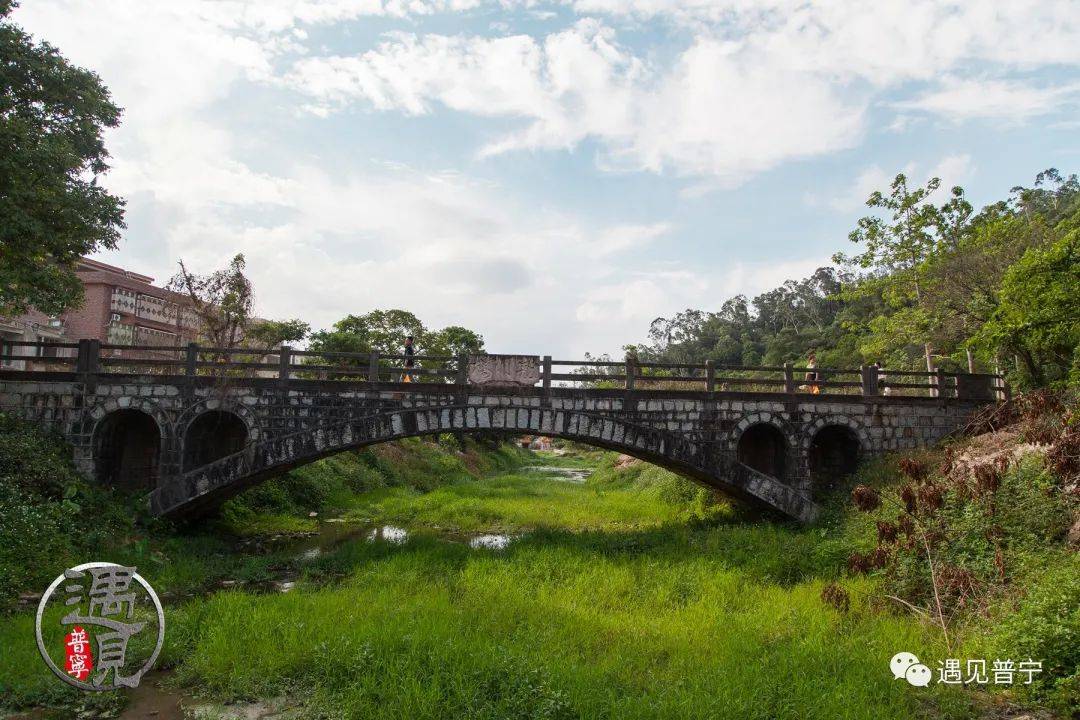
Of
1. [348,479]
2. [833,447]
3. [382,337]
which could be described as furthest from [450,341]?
[833,447]

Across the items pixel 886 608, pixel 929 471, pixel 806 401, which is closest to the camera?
pixel 886 608

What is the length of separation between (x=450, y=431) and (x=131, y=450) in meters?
7.82

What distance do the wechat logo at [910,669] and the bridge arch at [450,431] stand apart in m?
7.81

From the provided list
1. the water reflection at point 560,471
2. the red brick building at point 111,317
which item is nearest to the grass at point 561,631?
the water reflection at point 560,471

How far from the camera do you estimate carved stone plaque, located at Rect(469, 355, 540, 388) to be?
15023 mm

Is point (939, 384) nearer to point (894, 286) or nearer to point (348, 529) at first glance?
point (894, 286)

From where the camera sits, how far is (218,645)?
772cm

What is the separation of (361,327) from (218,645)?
2611 centimetres

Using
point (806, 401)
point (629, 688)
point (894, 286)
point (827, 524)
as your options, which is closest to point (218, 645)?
point (629, 688)

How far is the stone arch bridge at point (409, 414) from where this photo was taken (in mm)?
14148

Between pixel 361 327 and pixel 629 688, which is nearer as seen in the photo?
pixel 629 688

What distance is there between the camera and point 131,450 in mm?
15367

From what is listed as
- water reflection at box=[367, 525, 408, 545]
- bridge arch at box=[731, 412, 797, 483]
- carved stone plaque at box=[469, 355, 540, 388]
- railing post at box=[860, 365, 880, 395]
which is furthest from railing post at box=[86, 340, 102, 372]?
railing post at box=[860, 365, 880, 395]

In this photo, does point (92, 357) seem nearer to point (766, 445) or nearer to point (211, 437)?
point (211, 437)
